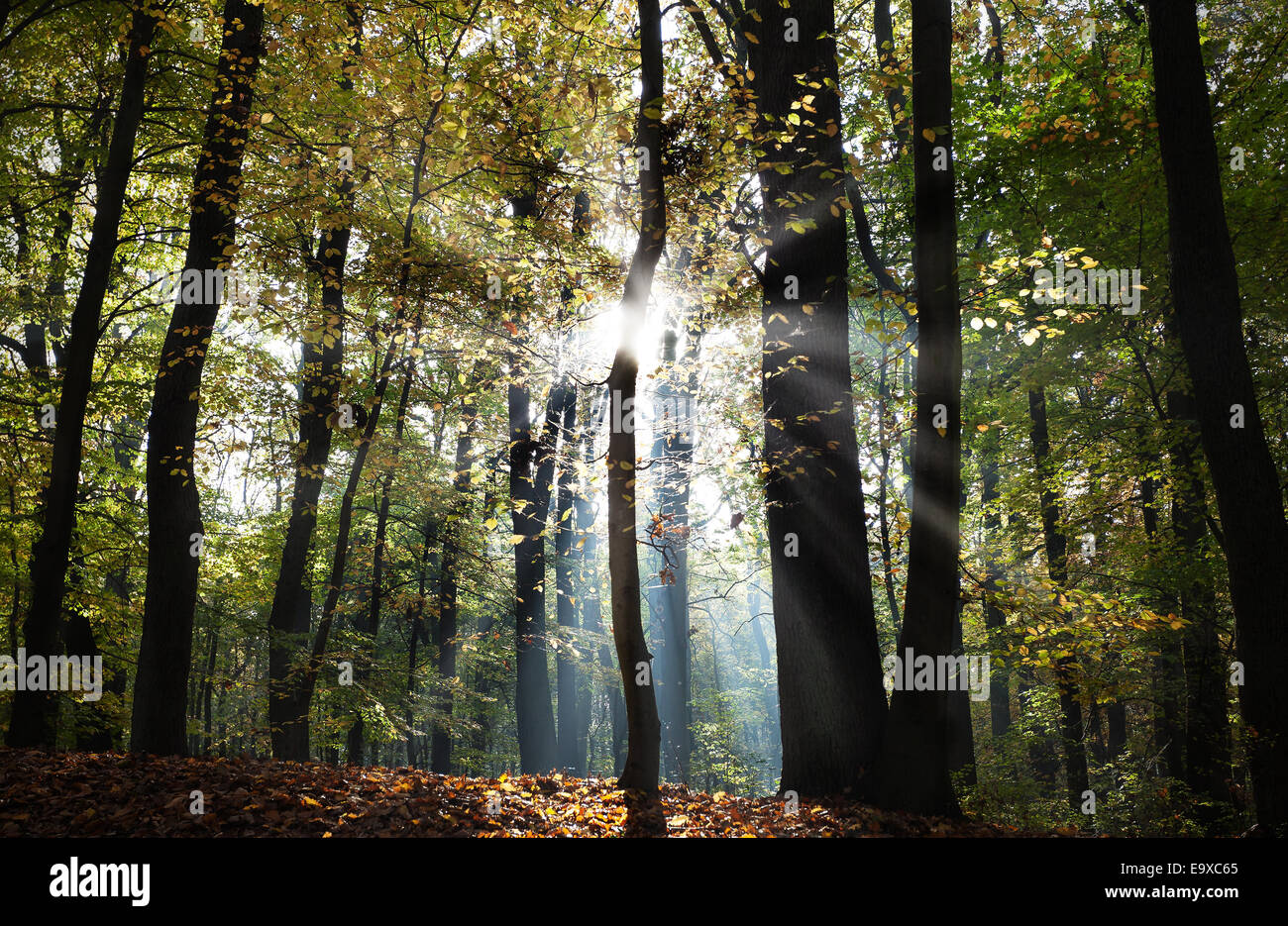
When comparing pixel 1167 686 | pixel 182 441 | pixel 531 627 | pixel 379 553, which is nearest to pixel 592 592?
pixel 531 627

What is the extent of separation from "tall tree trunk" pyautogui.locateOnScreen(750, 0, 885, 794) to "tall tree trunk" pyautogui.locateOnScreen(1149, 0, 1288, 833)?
2.82m

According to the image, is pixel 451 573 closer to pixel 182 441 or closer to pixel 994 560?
pixel 182 441

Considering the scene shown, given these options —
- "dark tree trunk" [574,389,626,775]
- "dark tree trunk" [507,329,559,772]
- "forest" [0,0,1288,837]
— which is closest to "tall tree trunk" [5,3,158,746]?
"forest" [0,0,1288,837]

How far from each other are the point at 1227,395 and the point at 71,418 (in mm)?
11153

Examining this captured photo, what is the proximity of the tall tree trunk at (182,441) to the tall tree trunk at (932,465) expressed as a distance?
21.3 feet

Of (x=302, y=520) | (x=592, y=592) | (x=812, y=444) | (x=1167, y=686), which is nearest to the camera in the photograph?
(x=812, y=444)

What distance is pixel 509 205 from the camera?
14938 mm

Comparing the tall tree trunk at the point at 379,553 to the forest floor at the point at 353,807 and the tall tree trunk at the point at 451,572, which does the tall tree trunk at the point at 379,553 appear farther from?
the forest floor at the point at 353,807

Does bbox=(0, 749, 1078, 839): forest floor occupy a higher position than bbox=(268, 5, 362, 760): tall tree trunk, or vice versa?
bbox=(268, 5, 362, 760): tall tree trunk

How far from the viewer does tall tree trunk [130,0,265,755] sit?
7.18 m

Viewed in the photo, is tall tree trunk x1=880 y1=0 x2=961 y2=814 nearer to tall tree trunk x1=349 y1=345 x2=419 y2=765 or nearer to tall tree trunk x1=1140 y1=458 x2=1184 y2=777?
tall tree trunk x1=1140 y1=458 x2=1184 y2=777

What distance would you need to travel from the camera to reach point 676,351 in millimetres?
14102
